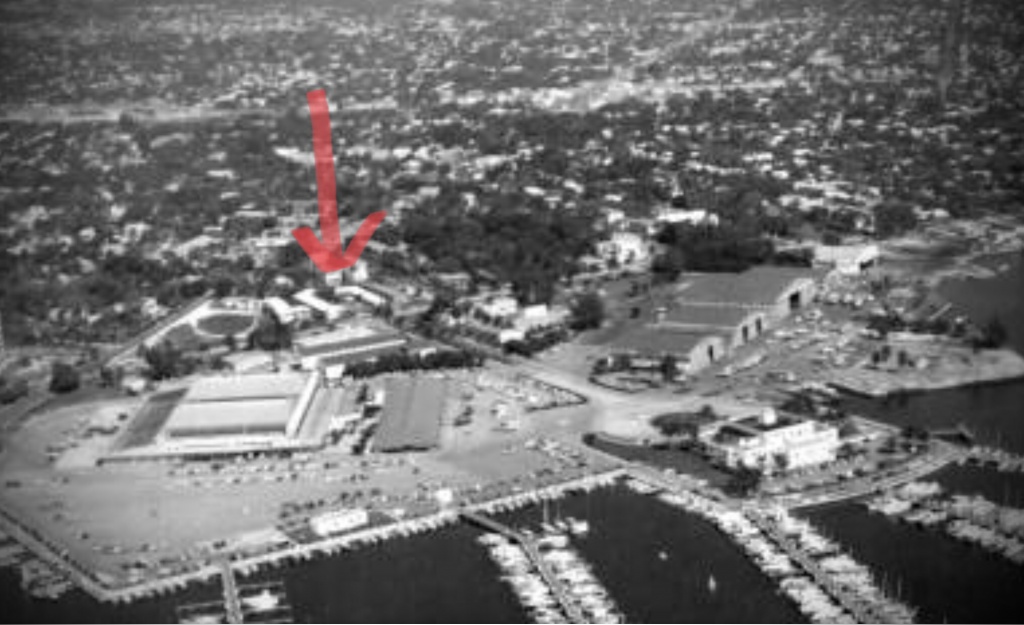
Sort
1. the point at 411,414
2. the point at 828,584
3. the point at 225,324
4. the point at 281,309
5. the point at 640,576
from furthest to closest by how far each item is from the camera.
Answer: the point at 281,309 < the point at 225,324 < the point at 411,414 < the point at 640,576 < the point at 828,584

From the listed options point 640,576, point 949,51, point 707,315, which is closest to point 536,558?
point 640,576

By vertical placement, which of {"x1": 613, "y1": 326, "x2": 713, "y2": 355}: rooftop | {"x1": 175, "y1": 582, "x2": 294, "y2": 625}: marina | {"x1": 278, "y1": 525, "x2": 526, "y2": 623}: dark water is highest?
{"x1": 613, "y1": 326, "x2": 713, "y2": 355}: rooftop

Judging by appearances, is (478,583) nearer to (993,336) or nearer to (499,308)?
(993,336)

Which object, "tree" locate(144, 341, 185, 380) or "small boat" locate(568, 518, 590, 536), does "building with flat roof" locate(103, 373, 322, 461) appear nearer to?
"tree" locate(144, 341, 185, 380)

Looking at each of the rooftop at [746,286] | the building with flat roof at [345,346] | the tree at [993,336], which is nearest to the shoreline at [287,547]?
the building with flat roof at [345,346]

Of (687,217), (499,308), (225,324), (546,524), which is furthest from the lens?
(687,217)

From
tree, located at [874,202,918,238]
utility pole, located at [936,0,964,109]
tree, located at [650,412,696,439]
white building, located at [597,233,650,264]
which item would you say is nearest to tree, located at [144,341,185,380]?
tree, located at [650,412,696,439]

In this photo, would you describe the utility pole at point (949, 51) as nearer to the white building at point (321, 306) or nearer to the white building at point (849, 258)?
the white building at point (849, 258)
